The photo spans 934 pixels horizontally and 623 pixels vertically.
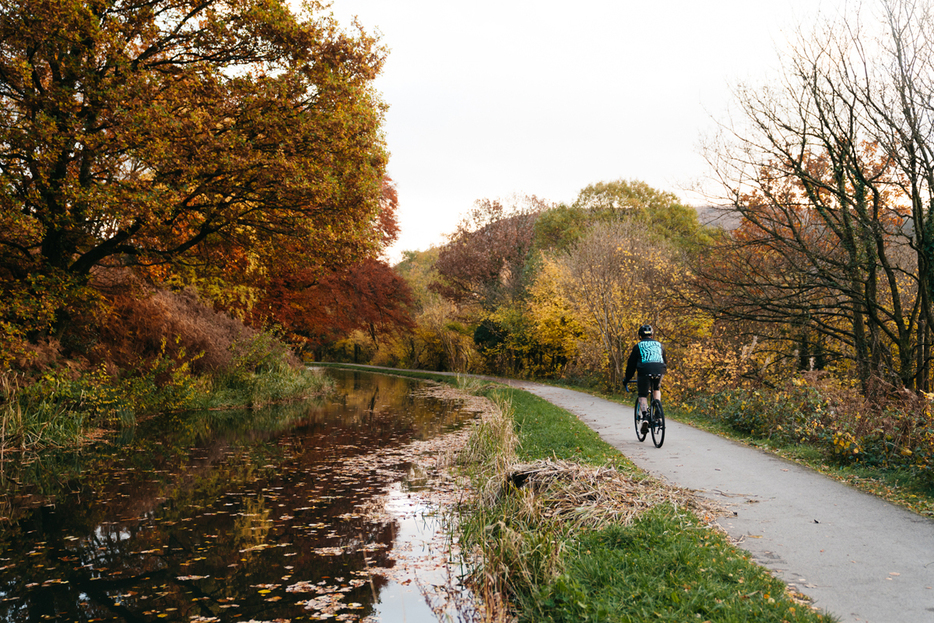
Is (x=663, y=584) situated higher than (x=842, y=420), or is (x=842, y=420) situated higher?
(x=842, y=420)

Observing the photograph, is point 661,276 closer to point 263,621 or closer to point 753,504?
point 753,504

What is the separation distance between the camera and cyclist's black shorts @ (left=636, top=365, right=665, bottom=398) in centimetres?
1011

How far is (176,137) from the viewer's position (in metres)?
11.5

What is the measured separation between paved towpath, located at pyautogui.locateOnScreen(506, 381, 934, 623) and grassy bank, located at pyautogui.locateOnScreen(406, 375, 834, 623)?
345 mm

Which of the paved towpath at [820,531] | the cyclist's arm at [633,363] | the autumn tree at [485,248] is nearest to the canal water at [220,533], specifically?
the paved towpath at [820,531]

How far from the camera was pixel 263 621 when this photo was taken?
472cm

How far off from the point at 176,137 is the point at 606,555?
10.4 m

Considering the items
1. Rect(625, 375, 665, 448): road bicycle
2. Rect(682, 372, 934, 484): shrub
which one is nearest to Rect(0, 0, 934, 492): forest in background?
Rect(682, 372, 934, 484): shrub

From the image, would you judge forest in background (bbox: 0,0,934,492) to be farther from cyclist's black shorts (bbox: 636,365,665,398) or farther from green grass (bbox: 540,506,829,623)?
green grass (bbox: 540,506,829,623)

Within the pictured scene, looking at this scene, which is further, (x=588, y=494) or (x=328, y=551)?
(x=588, y=494)

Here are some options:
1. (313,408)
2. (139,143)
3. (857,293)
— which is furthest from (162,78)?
(857,293)

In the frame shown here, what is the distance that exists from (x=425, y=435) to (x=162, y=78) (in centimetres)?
911

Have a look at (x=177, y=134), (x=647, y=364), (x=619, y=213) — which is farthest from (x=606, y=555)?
(x=619, y=213)

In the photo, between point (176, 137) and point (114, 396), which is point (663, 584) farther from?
point (114, 396)
